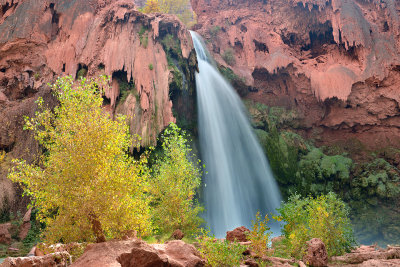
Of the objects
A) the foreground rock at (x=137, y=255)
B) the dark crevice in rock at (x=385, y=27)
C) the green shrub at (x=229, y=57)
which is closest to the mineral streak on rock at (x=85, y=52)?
the green shrub at (x=229, y=57)

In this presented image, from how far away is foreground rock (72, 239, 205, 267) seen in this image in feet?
16.8

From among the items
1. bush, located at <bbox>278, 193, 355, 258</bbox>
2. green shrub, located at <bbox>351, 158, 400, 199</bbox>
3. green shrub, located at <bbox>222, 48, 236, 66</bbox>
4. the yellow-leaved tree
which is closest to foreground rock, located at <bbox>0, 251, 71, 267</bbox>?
the yellow-leaved tree

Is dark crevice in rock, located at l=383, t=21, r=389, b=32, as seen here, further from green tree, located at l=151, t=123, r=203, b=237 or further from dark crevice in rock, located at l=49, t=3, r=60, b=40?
dark crevice in rock, located at l=49, t=3, r=60, b=40

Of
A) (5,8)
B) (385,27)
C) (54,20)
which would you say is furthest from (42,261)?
(385,27)

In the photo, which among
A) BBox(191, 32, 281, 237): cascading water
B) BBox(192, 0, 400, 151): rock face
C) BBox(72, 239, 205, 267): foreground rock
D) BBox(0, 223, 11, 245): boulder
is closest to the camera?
BBox(72, 239, 205, 267): foreground rock

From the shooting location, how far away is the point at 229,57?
31.5m

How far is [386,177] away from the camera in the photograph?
2475cm

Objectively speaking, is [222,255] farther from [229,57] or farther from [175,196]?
[229,57]

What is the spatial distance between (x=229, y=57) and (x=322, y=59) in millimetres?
10513

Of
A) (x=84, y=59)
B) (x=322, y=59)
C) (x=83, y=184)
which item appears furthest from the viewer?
(x=322, y=59)

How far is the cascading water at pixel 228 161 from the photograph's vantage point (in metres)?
22.9

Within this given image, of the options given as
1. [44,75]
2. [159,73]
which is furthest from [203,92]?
[44,75]

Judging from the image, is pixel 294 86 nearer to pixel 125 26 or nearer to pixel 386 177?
pixel 386 177

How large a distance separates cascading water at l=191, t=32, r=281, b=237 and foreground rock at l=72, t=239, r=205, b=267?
14646mm
